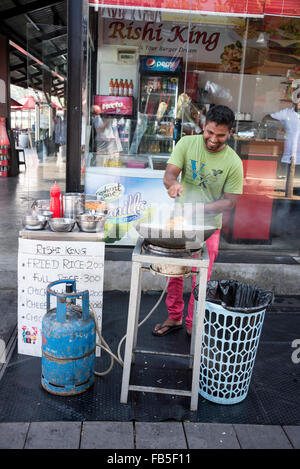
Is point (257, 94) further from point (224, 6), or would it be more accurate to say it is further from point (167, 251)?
point (167, 251)

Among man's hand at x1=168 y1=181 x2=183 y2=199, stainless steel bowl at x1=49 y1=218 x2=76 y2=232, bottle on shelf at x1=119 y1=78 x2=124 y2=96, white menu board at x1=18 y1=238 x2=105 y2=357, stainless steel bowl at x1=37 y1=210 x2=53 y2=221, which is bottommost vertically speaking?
white menu board at x1=18 y1=238 x2=105 y2=357

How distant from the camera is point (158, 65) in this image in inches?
255

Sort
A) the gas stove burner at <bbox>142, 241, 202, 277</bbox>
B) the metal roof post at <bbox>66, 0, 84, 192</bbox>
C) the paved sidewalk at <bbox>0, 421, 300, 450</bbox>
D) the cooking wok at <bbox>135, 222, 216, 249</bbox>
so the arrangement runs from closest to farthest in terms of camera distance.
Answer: the paved sidewalk at <bbox>0, 421, 300, 450</bbox>
the cooking wok at <bbox>135, 222, 216, 249</bbox>
the gas stove burner at <bbox>142, 241, 202, 277</bbox>
the metal roof post at <bbox>66, 0, 84, 192</bbox>

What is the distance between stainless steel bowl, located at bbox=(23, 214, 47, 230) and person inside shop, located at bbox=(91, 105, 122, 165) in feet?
8.18

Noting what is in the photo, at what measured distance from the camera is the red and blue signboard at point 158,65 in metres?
6.47

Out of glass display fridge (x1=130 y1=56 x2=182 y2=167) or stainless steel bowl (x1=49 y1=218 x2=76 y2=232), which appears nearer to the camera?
stainless steel bowl (x1=49 y1=218 x2=76 y2=232)

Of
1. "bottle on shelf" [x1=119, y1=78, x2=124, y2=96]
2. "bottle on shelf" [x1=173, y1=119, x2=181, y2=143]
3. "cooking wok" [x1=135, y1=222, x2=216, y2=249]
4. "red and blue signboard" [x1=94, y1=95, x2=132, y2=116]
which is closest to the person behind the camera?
"cooking wok" [x1=135, y1=222, x2=216, y2=249]

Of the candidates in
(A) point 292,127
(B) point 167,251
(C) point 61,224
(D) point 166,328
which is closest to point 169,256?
(B) point 167,251

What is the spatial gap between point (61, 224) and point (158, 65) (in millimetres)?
4378

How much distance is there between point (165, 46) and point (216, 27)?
0.88m

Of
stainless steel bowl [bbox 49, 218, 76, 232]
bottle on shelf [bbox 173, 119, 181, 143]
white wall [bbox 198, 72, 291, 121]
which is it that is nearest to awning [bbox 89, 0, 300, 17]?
bottle on shelf [bbox 173, 119, 181, 143]

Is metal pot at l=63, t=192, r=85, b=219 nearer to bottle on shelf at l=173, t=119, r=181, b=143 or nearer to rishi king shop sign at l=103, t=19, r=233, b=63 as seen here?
bottle on shelf at l=173, t=119, r=181, b=143

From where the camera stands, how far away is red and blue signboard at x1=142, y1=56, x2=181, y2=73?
647 cm

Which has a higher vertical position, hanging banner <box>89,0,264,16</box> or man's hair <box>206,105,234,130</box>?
hanging banner <box>89,0,264,16</box>
